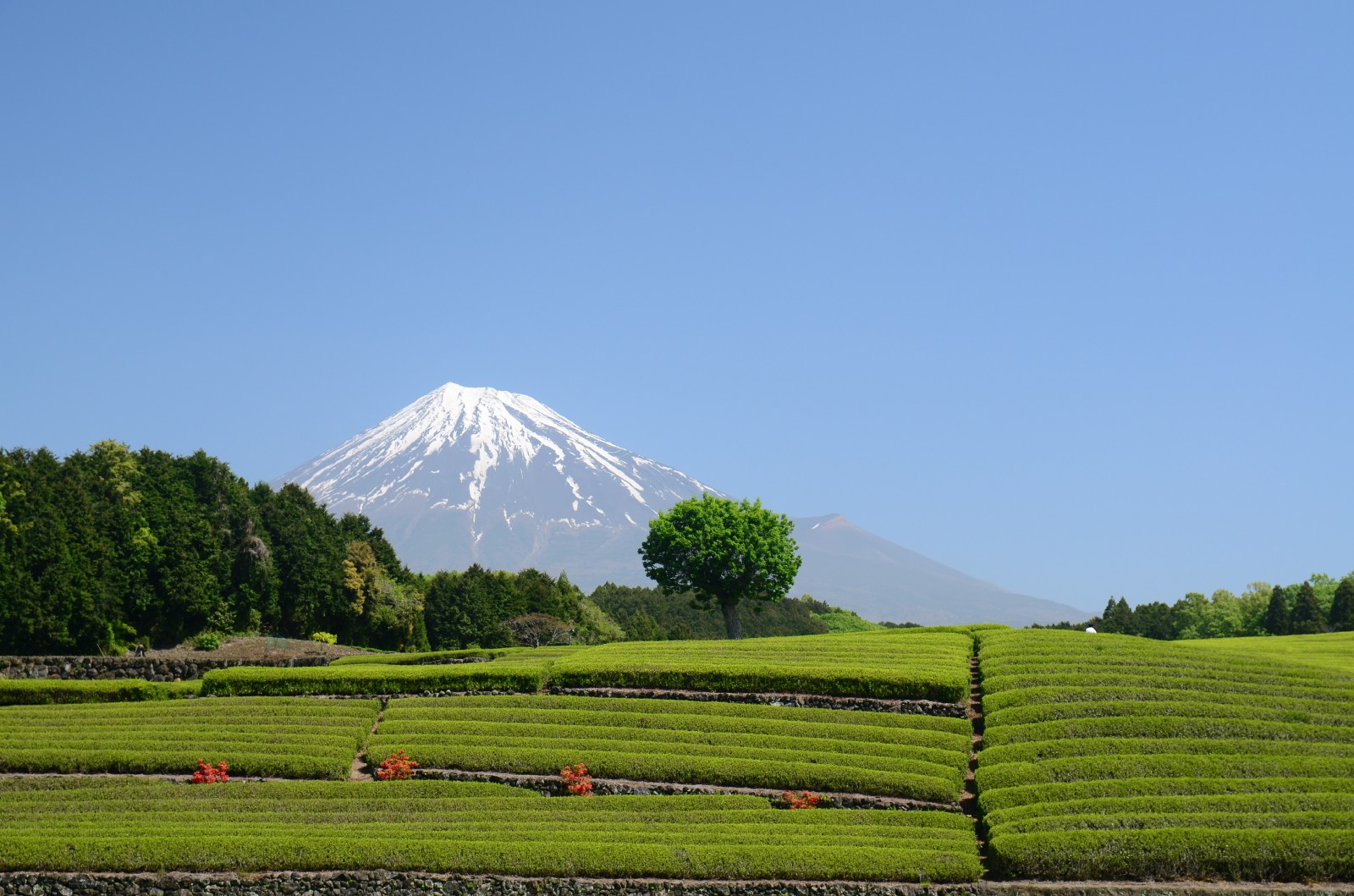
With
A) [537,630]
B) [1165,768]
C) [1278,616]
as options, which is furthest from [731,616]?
[1165,768]

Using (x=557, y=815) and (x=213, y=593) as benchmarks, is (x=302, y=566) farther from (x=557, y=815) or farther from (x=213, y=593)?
(x=557, y=815)

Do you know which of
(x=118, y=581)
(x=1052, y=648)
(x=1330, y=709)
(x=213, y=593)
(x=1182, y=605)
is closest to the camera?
(x=1330, y=709)

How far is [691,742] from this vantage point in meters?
26.1

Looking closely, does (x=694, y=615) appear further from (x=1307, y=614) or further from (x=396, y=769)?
(x=396, y=769)

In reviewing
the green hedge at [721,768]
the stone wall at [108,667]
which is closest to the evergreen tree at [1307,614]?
the green hedge at [721,768]

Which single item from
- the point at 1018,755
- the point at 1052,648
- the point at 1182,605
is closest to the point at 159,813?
the point at 1018,755

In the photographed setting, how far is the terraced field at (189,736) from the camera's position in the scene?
2455 centimetres

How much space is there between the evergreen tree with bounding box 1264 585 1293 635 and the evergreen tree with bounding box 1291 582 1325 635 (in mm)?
413

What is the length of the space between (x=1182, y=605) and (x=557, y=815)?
63.4 metres

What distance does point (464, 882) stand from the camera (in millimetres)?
18391

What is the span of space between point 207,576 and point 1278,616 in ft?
201

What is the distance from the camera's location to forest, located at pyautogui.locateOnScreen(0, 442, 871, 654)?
5141cm

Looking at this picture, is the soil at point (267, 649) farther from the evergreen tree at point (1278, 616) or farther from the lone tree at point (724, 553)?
the evergreen tree at point (1278, 616)

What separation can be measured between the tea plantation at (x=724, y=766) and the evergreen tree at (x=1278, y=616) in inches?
1358
